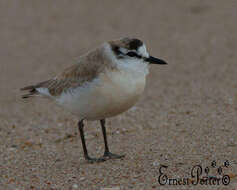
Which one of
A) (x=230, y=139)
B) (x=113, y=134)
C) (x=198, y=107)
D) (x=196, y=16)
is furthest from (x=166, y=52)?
(x=230, y=139)

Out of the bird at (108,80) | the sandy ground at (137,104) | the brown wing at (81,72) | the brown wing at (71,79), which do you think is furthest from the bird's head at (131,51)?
the sandy ground at (137,104)

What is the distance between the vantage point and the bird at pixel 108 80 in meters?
5.72

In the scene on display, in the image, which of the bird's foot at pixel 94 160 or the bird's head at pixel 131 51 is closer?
the bird's head at pixel 131 51

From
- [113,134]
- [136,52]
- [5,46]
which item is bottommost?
[113,134]

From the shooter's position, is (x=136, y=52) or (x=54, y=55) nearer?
(x=136, y=52)

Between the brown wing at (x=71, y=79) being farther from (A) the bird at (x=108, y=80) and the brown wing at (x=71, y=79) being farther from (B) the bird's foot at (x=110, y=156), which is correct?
(B) the bird's foot at (x=110, y=156)

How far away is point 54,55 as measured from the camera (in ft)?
41.7

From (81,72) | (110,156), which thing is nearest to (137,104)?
(110,156)

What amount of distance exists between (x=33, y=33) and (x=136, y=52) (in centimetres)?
876

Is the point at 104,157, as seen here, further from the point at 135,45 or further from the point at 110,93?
the point at 135,45

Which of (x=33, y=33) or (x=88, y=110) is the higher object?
(x=33, y=33)

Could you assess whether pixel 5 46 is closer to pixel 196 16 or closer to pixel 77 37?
pixel 77 37

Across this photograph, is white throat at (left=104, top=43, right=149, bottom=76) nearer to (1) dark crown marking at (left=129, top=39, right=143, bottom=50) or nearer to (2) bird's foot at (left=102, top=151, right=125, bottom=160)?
(1) dark crown marking at (left=129, top=39, right=143, bottom=50)

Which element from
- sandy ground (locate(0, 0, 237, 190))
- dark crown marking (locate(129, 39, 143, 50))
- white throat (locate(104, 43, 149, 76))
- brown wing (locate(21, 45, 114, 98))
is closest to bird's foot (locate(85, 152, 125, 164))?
sandy ground (locate(0, 0, 237, 190))
